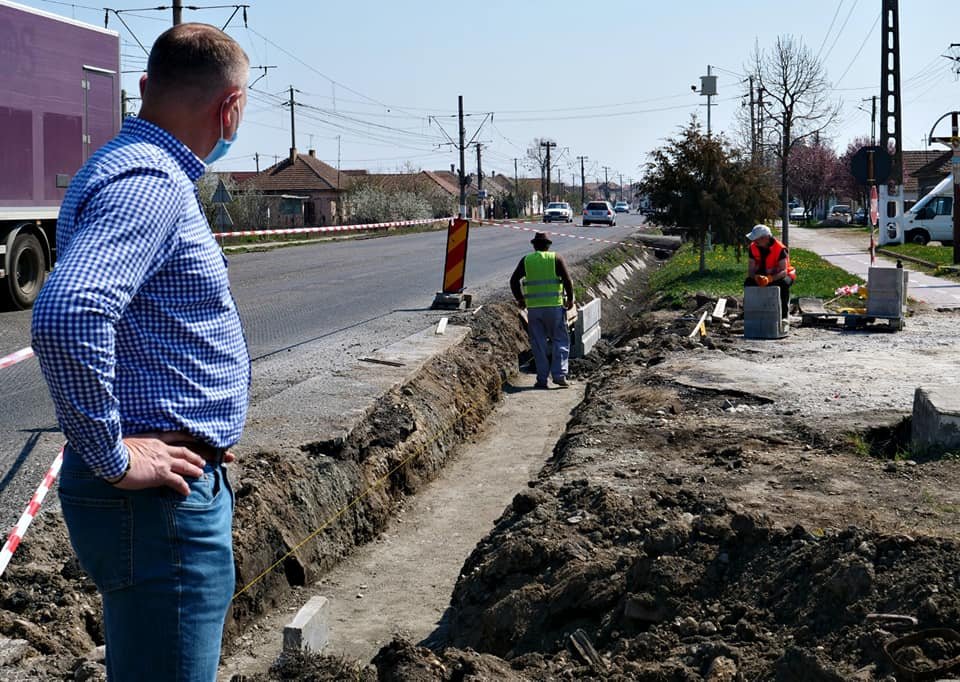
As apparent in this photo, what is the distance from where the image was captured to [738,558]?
546 centimetres

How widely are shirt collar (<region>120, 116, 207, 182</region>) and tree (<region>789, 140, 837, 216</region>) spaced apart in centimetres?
7215

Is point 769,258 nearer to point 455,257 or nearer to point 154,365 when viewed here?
point 455,257

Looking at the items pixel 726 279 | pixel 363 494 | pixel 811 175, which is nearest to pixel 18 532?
pixel 363 494

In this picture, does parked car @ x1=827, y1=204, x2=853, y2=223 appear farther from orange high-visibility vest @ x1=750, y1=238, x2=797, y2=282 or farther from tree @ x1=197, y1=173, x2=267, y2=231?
orange high-visibility vest @ x1=750, y1=238, x2=797, y2=282

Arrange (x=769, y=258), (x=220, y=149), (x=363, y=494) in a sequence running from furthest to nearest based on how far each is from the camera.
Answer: (x=769, y=258) → (x=363, y=494) → (x=220, y=149)

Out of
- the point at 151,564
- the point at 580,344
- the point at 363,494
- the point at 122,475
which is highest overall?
the point at 122,475

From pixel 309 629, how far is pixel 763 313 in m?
10.8

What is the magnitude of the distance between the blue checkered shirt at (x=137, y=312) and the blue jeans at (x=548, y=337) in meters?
11.9

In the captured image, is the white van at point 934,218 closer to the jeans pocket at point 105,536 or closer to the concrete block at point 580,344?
the concrete block at point 580,344

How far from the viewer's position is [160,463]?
2211 millimetres

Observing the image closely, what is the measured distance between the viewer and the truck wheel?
48.1ft

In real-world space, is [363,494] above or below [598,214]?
below

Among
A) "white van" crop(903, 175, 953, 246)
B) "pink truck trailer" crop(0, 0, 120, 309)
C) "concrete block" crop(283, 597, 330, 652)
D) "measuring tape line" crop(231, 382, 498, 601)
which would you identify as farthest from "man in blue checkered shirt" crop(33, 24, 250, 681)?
"white van" crop(903, 175, 953, 246)

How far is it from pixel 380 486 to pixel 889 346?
755cm
